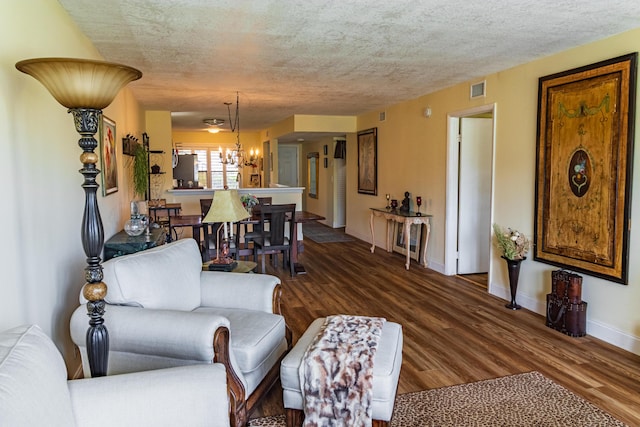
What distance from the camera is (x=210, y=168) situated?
12.8 metres

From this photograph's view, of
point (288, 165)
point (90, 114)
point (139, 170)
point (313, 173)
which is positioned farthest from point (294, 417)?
point (288, 165)

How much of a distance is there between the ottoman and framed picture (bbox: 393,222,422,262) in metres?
4.04

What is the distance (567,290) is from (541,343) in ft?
1.71

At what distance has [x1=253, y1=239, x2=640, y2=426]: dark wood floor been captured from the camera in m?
2.78

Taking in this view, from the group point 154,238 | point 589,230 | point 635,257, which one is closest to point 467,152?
point 589,230

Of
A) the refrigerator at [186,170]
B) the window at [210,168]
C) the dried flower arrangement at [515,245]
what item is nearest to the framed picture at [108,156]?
the dried flower arrangement at [515,245]

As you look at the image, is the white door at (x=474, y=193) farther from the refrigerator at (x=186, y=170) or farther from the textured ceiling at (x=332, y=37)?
the refrigerator at (x=186, y=170)

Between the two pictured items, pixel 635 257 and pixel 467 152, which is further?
pixel 467 152

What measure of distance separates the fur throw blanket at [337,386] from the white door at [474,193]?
12.5 ft

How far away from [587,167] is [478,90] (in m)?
1.71

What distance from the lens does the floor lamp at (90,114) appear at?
1781mm

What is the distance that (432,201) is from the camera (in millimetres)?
5957

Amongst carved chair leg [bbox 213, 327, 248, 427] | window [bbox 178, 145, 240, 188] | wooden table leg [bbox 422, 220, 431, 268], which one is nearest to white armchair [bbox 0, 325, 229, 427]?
carved chair leg [bbox 213, 327, 248, 427]

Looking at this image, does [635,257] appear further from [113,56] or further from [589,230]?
[113,56]
